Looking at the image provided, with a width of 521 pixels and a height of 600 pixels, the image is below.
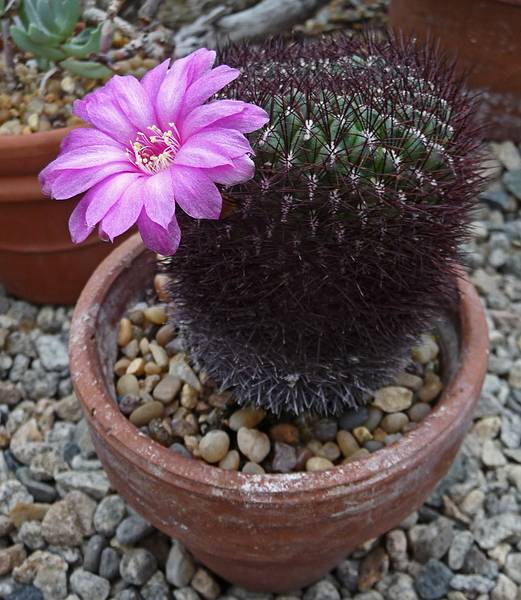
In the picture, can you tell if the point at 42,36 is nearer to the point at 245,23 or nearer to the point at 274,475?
the point at 245,23

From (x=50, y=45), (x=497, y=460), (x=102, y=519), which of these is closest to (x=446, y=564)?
(x=497, y=460)

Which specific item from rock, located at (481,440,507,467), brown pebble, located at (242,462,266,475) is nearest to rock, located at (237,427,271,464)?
brown pebble, located at (242,462,266,475)

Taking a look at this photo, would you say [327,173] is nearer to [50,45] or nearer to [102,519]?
[102,519]

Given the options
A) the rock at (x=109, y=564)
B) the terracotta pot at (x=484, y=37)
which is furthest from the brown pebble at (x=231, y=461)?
the terracotta pot at (x=484, y=37)

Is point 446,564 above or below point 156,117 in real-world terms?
below

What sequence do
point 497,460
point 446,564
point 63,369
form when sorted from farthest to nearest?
point 63,369 → point 497,460 → point 446,564

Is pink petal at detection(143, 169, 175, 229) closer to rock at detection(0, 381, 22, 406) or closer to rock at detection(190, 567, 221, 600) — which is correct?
rock at detection(190, 567, 221, 600)
